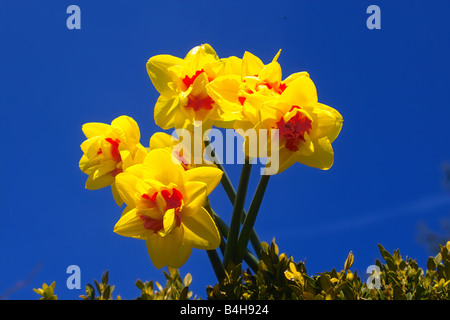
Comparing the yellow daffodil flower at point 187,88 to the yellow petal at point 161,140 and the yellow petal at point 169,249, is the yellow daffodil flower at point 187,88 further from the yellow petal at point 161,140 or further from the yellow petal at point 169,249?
the yellow petal at point 169,249

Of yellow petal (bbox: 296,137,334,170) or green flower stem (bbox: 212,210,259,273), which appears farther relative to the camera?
green flower stem (bbox: 212,210,259,273)

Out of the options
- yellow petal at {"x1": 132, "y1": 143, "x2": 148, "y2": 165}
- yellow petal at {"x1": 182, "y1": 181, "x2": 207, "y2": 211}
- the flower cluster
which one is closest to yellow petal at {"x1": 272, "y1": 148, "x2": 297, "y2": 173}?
the flower cluster

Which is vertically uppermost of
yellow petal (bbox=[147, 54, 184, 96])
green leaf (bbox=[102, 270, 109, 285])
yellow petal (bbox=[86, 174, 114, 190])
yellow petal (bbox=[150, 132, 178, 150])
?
yellow petal (bbox=[147, 54, 184, 96])

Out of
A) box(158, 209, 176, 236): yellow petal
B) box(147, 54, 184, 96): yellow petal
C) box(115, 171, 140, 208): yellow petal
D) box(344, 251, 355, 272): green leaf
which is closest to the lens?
box(158, 209, 176, 236): yellow petal

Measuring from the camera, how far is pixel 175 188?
3.92 ft

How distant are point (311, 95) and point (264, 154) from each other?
0.67 ft

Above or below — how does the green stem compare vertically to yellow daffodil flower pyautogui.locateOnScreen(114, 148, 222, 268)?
below

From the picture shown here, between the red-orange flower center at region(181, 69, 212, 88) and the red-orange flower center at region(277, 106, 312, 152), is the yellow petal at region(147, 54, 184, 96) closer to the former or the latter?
the red-orange flower center at region(181, 69, 212, 88)

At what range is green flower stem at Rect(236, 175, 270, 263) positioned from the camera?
4.43 feet

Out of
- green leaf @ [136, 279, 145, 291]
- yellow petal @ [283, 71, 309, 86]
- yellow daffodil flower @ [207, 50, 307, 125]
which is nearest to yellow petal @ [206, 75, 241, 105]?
yellow daffodil flower @ [207, 50, 307, 125]

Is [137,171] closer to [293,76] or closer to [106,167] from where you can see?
[106,167]

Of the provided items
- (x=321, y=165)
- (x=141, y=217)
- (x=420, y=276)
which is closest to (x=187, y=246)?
(x=141, y=217)

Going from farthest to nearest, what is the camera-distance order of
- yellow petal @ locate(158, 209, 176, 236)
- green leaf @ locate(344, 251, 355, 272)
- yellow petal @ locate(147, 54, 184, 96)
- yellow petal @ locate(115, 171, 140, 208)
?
yellow petal @ locate(147, 54, 184, 96) → green leaf @ locate(344, 251, 355, 272) → yellow petal @ locate(115, 171, 140, 208) → yellow petal @ locate(158, 209, 176, 236)
